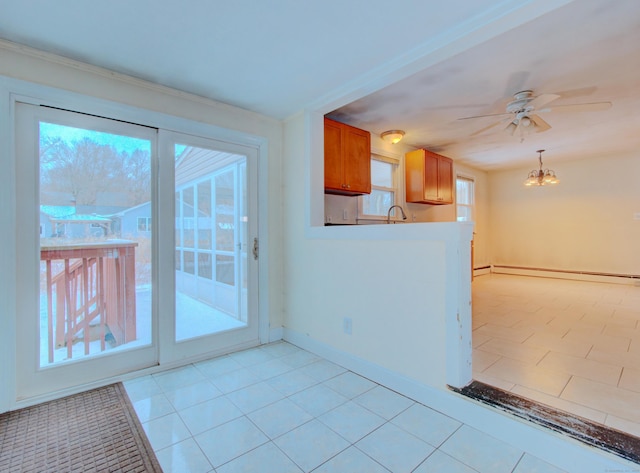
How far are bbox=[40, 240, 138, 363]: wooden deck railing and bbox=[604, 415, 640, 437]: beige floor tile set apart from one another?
3206 millimetres

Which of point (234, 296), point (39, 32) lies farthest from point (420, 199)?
point (39, 32)

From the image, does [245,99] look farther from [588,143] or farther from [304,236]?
[588,143]

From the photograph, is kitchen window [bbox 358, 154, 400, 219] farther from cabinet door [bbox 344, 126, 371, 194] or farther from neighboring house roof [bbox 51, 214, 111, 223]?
neighboring house roof [bbox 51, 214, 111, 223]

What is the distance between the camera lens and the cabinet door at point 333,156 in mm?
3223

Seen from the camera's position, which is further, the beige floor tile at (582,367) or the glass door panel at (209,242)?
the glass door panel at (209,242)

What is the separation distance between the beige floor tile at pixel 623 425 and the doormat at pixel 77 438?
2385 millimetres

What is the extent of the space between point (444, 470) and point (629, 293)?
5541 mm

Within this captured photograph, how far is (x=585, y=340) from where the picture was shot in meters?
2.88

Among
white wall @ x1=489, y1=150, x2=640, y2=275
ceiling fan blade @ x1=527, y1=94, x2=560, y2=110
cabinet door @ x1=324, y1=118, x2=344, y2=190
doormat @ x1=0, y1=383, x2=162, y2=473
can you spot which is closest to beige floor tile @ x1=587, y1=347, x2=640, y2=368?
ceiling fan blade @ x1=527, y1=94, x2=560, y2=110

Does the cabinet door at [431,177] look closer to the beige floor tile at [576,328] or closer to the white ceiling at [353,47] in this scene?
the white ceiling at [353,47]

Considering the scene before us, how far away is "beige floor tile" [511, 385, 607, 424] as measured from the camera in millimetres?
1721

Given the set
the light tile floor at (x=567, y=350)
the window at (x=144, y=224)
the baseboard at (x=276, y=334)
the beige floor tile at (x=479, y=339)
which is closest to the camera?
the light tile floor at (x=567, y=350)

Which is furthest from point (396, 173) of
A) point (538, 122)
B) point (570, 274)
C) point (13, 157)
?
point (570, 274)

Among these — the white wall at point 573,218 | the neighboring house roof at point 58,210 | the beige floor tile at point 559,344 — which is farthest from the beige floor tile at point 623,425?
the white wall at point 573,218
